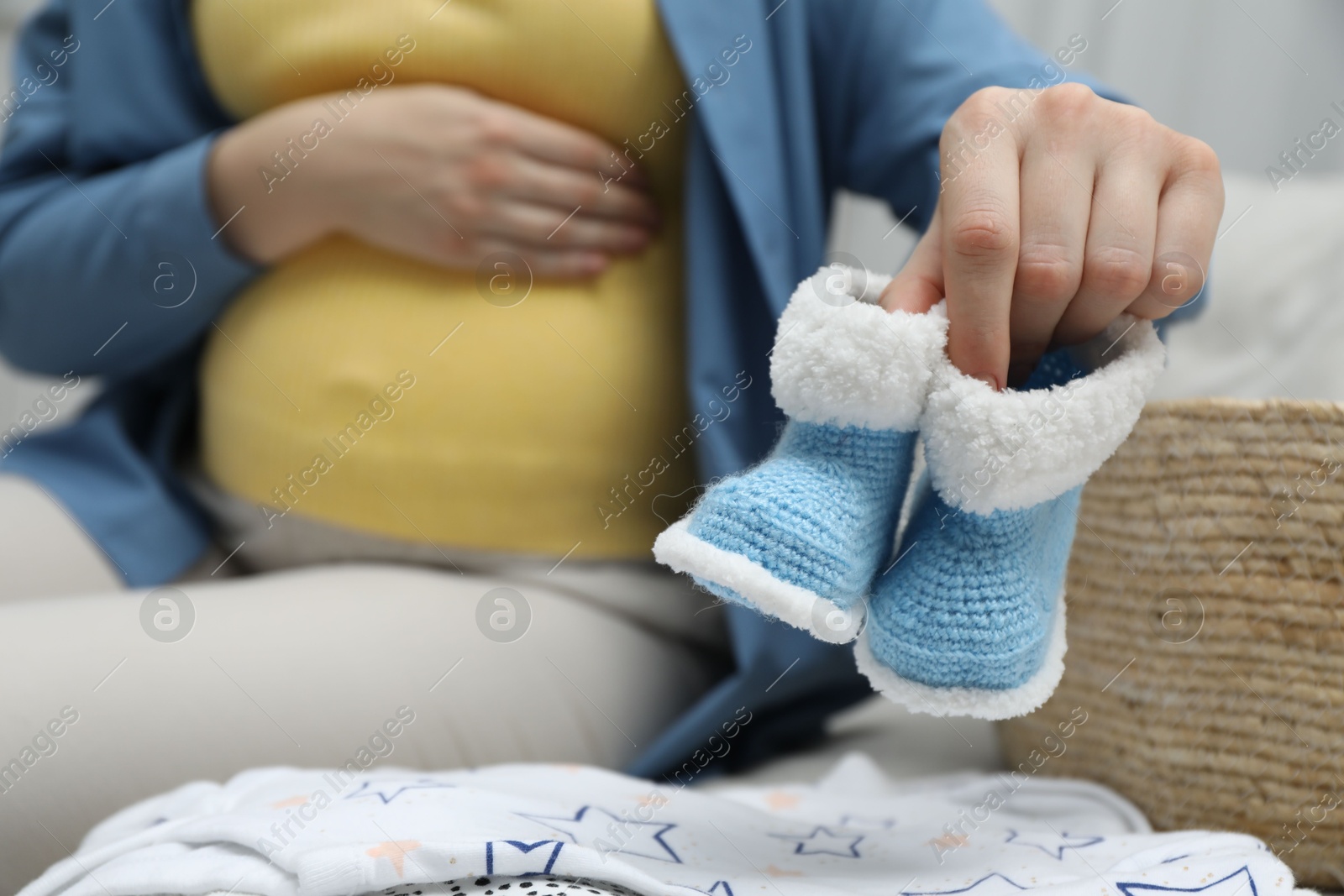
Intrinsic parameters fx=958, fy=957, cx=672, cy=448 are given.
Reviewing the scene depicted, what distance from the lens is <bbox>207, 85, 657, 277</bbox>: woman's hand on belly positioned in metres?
0.61

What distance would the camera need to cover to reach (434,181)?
609 millimetres

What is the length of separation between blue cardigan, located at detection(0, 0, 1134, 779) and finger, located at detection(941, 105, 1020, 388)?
0.26 metres

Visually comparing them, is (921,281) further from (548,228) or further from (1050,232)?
(548,228)

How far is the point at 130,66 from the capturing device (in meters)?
0.69

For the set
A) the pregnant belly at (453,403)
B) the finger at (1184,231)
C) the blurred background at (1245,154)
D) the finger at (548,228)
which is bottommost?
the blurred background at (1245,154)

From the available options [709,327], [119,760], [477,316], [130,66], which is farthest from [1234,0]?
[119,760]

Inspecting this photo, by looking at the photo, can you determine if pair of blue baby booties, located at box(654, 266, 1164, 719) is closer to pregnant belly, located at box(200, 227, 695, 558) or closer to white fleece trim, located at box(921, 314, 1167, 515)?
white fleece trim, located at box(921, 314, 1167, 515)

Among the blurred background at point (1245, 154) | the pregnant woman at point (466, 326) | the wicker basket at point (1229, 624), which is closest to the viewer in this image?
the wicker basket at point (1229, 624)

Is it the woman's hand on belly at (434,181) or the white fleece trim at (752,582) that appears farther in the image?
the woman's hand on belly at (434,181)

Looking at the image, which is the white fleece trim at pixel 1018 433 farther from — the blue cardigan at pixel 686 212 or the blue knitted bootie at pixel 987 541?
the blue cardigan at pixel 686 212

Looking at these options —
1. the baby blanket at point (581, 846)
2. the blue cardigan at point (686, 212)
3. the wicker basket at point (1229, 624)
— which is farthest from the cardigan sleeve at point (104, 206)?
the wicker basket at point (1229, 624)

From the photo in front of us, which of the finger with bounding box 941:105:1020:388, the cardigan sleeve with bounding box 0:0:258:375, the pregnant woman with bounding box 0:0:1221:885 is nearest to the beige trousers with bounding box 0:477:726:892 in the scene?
the pregnant woman with bounding box 0:0:1221:885

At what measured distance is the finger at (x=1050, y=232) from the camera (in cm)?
33

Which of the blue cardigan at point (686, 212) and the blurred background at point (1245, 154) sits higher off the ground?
the blue cardigan at point (686, 212)
